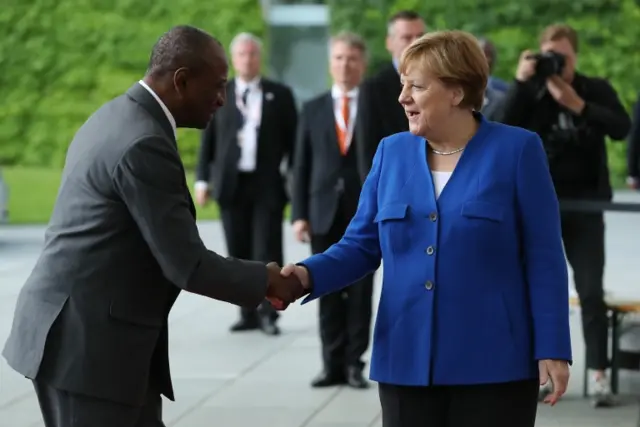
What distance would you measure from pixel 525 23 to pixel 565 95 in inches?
689

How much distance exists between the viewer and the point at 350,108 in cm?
894

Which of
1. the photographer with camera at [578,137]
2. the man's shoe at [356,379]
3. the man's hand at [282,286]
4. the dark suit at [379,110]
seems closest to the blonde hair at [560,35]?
the photographer with camera at [578,137]

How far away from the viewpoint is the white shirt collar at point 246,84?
1088 cm

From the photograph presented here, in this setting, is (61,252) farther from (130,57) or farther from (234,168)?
(130,57)

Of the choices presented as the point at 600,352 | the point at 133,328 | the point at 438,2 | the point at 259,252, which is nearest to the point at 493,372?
the point at 133,328

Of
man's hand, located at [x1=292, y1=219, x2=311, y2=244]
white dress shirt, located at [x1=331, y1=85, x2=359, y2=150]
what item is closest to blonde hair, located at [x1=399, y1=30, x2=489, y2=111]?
white dress shirt, located at [x1=331, y1=85, x2=359, y2=150]

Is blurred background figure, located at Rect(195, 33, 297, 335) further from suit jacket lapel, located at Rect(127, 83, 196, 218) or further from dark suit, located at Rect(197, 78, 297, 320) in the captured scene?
suit jacket lapel, located at Rect(127, 83, 196, 218)

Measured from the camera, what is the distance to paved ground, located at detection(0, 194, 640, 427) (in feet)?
25.3

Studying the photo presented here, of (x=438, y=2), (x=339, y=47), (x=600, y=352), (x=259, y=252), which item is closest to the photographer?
(x=600, y=352)

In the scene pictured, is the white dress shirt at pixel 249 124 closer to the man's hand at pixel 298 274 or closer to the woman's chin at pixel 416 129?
the man's hand at pixel 298 274

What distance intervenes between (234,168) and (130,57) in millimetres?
15007

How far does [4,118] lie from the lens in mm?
25219

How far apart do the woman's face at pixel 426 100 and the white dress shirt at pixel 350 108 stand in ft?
14.8

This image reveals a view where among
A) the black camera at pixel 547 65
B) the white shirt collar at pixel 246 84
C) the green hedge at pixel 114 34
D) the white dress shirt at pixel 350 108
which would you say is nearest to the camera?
the black camera at pixel 547 65
